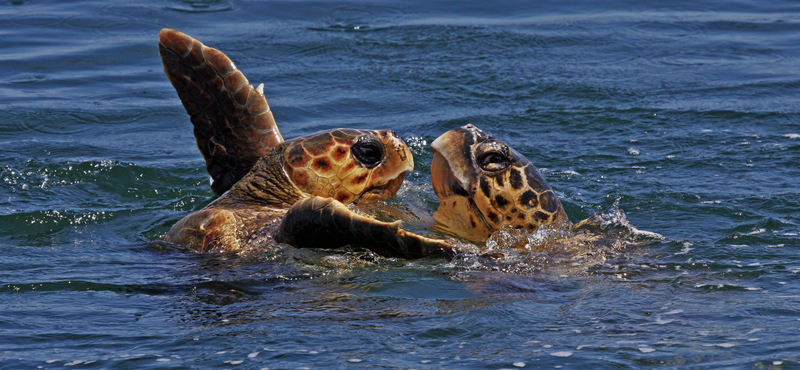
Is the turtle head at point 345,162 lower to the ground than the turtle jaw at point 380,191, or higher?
higher

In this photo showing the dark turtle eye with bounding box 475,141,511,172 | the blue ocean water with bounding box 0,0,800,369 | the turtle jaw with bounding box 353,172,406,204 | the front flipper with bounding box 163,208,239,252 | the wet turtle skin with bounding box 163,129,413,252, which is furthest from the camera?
the turtle jaw with bounding box 353,172,406,204

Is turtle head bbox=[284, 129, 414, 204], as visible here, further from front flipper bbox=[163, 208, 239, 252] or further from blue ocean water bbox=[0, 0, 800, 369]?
front flipper bbox=[163, 208, 239, 252]

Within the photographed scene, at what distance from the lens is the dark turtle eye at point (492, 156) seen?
431cm

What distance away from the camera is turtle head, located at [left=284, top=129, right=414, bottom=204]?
5.07 m

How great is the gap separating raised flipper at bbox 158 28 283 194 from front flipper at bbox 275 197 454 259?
1757 mm

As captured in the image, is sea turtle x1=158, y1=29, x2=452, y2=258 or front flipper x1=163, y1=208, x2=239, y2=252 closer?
sea turtle x1=158, y1=29, x2=452, y2=258

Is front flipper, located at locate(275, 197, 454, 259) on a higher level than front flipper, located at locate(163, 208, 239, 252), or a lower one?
higher

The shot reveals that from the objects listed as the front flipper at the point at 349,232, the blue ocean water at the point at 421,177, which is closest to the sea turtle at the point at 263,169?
the front flipper at the point at 349,232

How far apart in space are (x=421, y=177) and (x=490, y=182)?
2445 mm

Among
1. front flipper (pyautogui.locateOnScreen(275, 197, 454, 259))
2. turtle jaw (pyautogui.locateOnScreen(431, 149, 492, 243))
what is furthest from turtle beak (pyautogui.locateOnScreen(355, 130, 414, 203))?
front flipper (pyautogui.locateOnScreen(275, 197, 454, 259))

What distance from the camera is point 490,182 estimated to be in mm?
4371

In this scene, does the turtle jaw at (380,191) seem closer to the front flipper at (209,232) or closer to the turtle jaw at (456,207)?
the turtle jaw at (456,207)

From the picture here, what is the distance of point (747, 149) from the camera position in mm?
7086

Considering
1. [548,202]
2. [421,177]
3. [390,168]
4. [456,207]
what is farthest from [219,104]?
[548,202]
